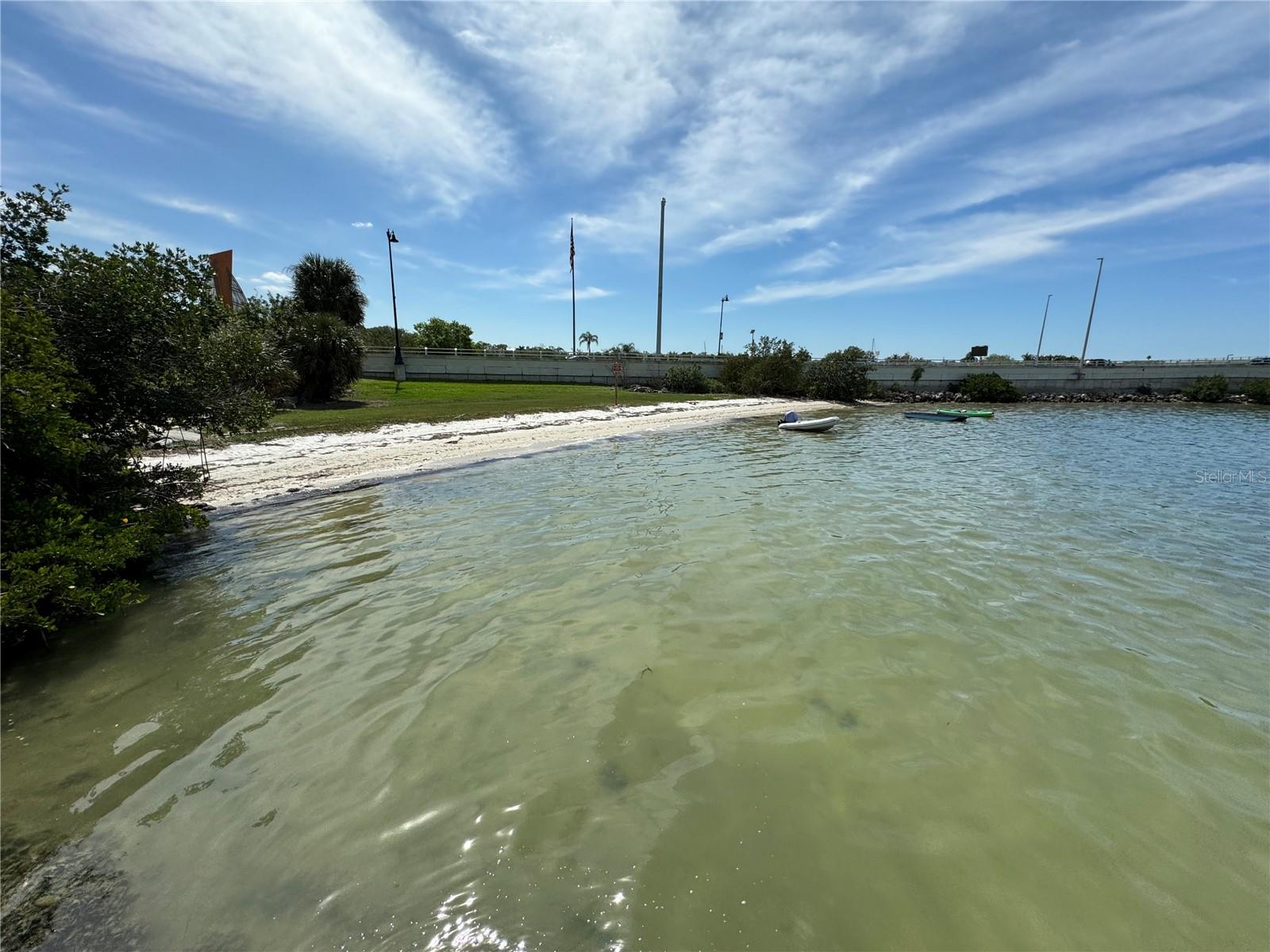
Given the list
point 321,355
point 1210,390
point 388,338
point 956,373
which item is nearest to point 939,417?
point 956,373

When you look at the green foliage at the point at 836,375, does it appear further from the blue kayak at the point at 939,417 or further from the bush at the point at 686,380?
the blue kayak at the point at 939,417

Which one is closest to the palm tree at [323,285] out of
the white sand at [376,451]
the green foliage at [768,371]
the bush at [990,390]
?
the white sand at [376,451]

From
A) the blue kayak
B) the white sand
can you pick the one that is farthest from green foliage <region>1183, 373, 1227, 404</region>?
the white sand

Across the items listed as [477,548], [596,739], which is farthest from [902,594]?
[477,548]

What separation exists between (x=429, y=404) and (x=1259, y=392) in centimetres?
8266

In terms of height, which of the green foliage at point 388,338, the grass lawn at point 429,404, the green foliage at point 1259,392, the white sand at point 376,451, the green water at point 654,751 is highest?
the green foliage at point 388,338

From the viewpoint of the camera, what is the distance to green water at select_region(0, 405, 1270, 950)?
284 centimetres

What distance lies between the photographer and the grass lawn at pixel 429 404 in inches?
840

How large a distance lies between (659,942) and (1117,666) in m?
5.30

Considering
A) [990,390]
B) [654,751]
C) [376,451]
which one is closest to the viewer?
[654,751]

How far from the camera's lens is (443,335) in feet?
278

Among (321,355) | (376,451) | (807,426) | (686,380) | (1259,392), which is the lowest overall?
(376,451)

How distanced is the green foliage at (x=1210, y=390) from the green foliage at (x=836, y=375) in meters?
41.0

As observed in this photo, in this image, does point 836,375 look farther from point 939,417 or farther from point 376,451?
point 376,451
